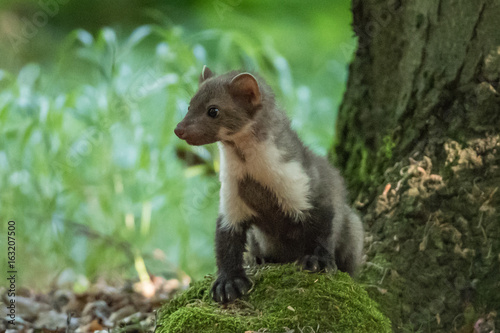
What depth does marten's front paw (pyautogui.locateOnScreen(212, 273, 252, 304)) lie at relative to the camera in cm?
281

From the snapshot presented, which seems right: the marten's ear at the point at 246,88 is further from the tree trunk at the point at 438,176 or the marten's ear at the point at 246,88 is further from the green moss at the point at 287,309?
the tree trunk at the point at 438,176

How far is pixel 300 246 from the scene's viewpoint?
3.20m

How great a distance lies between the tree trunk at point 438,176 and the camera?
11.1 feet

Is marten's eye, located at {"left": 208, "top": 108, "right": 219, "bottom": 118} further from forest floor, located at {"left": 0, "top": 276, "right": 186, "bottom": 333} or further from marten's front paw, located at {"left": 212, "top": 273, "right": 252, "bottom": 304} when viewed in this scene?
forest floor, located at {"left": 0, "top": 276, "right": 186, "bottom": 333}

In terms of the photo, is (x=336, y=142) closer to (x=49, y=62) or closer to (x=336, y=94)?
(x=336, y=94)

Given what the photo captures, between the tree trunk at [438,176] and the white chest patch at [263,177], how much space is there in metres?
0.89

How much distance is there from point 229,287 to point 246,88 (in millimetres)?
1058

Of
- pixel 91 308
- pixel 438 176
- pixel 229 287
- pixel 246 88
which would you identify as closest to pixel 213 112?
pixel 246 88

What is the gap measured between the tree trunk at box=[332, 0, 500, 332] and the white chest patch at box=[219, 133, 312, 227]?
893mm

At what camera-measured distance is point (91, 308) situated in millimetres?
4309

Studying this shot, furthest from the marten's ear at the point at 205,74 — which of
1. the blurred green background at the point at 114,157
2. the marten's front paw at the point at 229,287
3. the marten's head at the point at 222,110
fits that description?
the blurred green background at the point at 114,157

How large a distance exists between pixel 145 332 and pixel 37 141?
3134mm

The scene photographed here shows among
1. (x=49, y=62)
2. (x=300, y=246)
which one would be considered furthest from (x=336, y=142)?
(x=49, y=62)

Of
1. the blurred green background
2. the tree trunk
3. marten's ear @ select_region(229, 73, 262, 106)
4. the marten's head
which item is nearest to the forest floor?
the blurred green background
